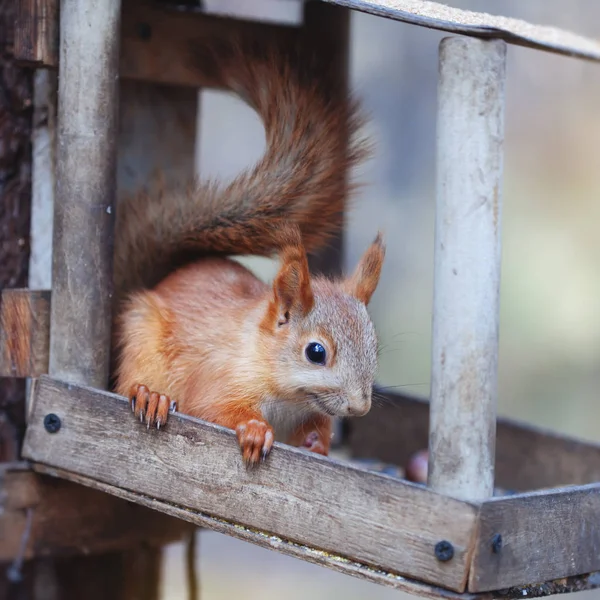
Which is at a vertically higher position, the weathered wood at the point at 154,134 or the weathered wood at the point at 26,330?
the weathered wood at the point at 154,134

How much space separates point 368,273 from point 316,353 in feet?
0.83

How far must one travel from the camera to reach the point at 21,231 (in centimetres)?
221

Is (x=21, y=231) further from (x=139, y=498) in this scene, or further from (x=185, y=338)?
(x=139, y=498)

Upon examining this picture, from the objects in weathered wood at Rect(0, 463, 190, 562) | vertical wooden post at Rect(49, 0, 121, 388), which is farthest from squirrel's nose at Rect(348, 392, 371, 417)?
weathered wood at Rect(0, 463, 190, 562)

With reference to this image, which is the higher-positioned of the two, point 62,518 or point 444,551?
point 444,551

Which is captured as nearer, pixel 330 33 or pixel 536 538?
pixel 536 538

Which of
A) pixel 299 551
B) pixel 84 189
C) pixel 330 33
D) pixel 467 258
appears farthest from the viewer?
pixel 330 33

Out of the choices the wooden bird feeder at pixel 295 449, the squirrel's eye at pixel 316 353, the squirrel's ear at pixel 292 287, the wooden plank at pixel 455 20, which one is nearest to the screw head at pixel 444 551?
the wooden bird feeder at pixel 295 449

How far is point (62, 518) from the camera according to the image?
2.14 metres

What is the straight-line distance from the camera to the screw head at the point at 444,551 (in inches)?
57.5

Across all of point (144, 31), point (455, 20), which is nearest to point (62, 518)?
point (144, 31)

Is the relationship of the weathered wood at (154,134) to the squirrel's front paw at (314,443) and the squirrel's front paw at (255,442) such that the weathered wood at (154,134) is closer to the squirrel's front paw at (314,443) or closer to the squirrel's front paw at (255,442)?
the squirrel's front paw at (314,443)

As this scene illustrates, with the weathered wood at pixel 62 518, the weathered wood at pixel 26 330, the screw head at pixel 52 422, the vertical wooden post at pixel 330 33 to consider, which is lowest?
the weathered wood at pixel 62 518

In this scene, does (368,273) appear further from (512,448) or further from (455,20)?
(512,448)
